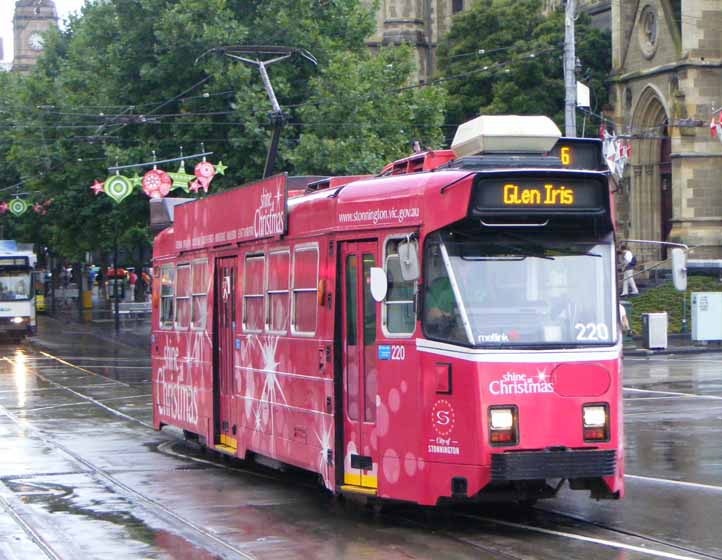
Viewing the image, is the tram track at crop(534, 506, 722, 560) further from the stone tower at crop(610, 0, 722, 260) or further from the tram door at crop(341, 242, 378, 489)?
the stone tower at crop(610, 0, 722, 260)

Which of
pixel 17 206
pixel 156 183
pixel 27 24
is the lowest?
pixel 156 183

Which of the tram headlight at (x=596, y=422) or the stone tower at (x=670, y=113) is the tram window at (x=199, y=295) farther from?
the stone tower at (x=670, y=113)

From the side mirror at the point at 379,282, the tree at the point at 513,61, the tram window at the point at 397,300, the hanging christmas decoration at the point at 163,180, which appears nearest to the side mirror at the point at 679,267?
the tram window at the point at 397,300

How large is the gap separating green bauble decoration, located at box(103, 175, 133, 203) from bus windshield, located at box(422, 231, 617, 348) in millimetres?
27843

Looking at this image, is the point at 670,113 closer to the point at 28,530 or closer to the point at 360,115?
the point at 360,115

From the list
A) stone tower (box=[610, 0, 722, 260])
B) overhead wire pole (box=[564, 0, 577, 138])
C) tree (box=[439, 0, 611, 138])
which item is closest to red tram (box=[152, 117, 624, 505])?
overhead wire pole (box=[564, 0, 577, 138])

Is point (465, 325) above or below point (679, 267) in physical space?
below

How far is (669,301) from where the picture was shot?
4228 centimetres

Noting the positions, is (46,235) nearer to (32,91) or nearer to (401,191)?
(32,91)

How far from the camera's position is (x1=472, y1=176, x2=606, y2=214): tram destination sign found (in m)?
10.6

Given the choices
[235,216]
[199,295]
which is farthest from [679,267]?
[199,295]

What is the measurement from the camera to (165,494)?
44.9 ft

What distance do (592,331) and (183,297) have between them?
7690 millimetres

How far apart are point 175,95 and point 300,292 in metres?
27.7
